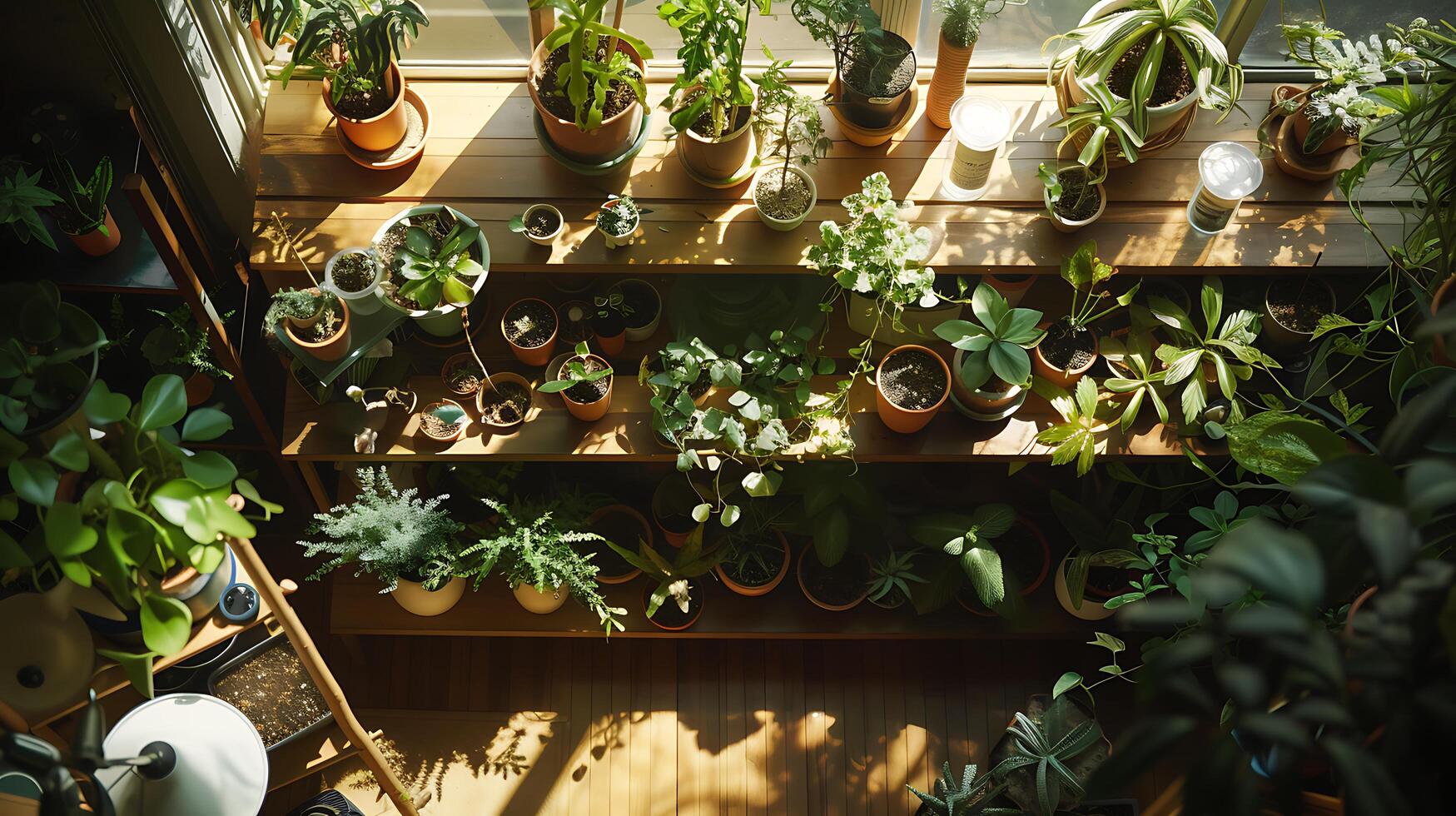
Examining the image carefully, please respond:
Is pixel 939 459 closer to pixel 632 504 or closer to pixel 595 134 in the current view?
pixel 632 504

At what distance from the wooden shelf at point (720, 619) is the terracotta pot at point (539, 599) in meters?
0.03

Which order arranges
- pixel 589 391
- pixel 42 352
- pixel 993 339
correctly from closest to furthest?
pixel 42 352
pixel 993 339
pixel 589 391

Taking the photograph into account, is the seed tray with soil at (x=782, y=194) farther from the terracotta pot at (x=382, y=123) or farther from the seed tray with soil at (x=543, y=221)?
the terracotta pot at (x=382, y=123)

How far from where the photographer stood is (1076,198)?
247 cm

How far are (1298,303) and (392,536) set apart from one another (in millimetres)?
2521

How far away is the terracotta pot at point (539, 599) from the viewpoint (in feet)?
9.20

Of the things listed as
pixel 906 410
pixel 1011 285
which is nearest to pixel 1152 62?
pixel 1011 285

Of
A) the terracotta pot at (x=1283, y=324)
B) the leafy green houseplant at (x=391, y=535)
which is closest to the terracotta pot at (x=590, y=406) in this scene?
the leafy green houseplant at (x=391, y=535)

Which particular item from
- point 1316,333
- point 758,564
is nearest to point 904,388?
point 758,564

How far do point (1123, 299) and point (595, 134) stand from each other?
54.1 inches

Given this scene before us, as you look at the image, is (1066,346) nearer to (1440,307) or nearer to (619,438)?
(1440,307)

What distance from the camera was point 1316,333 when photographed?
225cm


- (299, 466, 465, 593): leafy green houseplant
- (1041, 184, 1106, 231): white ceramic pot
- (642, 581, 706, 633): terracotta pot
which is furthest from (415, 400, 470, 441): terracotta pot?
(1041, 184, 1106, 231): white ceramic pot

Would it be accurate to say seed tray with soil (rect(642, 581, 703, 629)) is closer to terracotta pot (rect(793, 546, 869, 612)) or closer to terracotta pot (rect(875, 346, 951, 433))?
terracotta pot (rect(793, 546, 869, 612))
